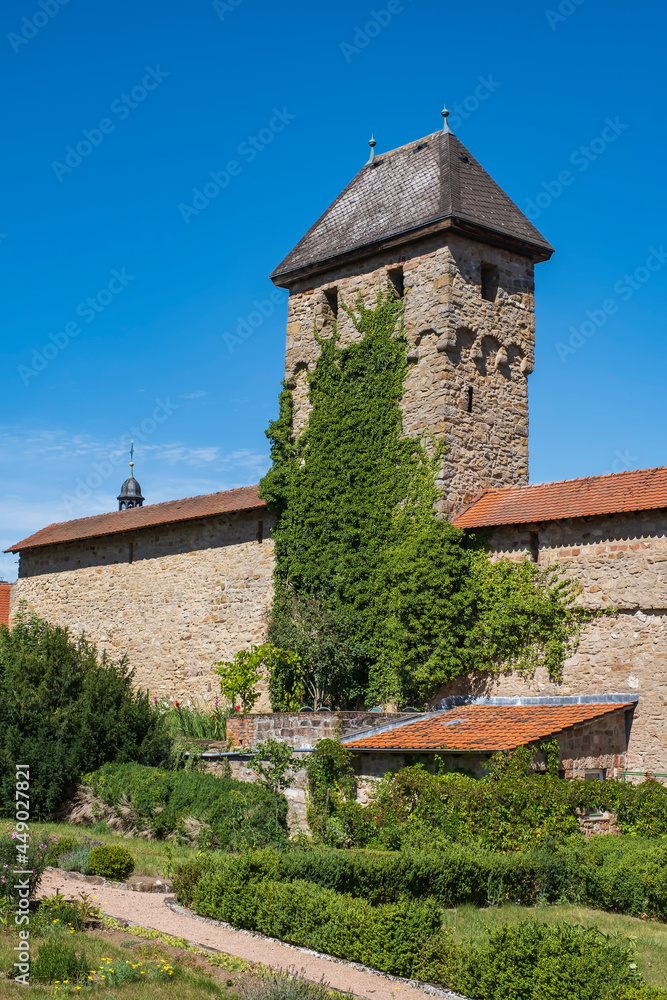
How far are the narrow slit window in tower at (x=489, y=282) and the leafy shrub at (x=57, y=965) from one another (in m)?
14.3

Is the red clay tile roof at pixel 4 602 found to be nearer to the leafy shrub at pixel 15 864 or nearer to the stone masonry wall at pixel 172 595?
the stone masonry wall at pixel 172 595

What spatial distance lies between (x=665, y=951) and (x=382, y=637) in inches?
349

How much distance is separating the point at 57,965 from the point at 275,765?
6.91 metres

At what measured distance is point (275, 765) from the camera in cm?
1505

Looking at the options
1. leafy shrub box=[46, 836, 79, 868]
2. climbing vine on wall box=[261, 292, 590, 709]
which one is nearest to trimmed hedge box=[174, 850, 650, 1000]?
leafy shrub box=[46, 836, 79, 868]

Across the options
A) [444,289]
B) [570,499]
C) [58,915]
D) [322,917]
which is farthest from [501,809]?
[444,289]

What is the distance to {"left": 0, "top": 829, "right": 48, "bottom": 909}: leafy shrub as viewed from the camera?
1003 centimetres

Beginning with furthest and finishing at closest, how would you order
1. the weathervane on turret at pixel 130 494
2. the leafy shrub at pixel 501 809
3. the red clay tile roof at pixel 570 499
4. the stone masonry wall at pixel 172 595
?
the weathervane on turret at pixel 130 494
the stone masonry wall at pixel 172 595
the red clay tile roof at pixel 570 499
the leafy shrub at pixel 501 809

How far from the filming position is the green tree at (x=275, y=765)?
14.9 m

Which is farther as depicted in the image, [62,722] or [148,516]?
[148,516]

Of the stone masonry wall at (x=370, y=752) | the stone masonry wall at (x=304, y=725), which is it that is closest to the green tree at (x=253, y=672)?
the stone masonry wall at (x=370, y=752)

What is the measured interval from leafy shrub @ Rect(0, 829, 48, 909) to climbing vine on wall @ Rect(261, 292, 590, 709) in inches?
303

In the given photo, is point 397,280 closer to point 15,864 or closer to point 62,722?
point 62,722

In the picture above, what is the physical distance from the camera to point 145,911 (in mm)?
11070
